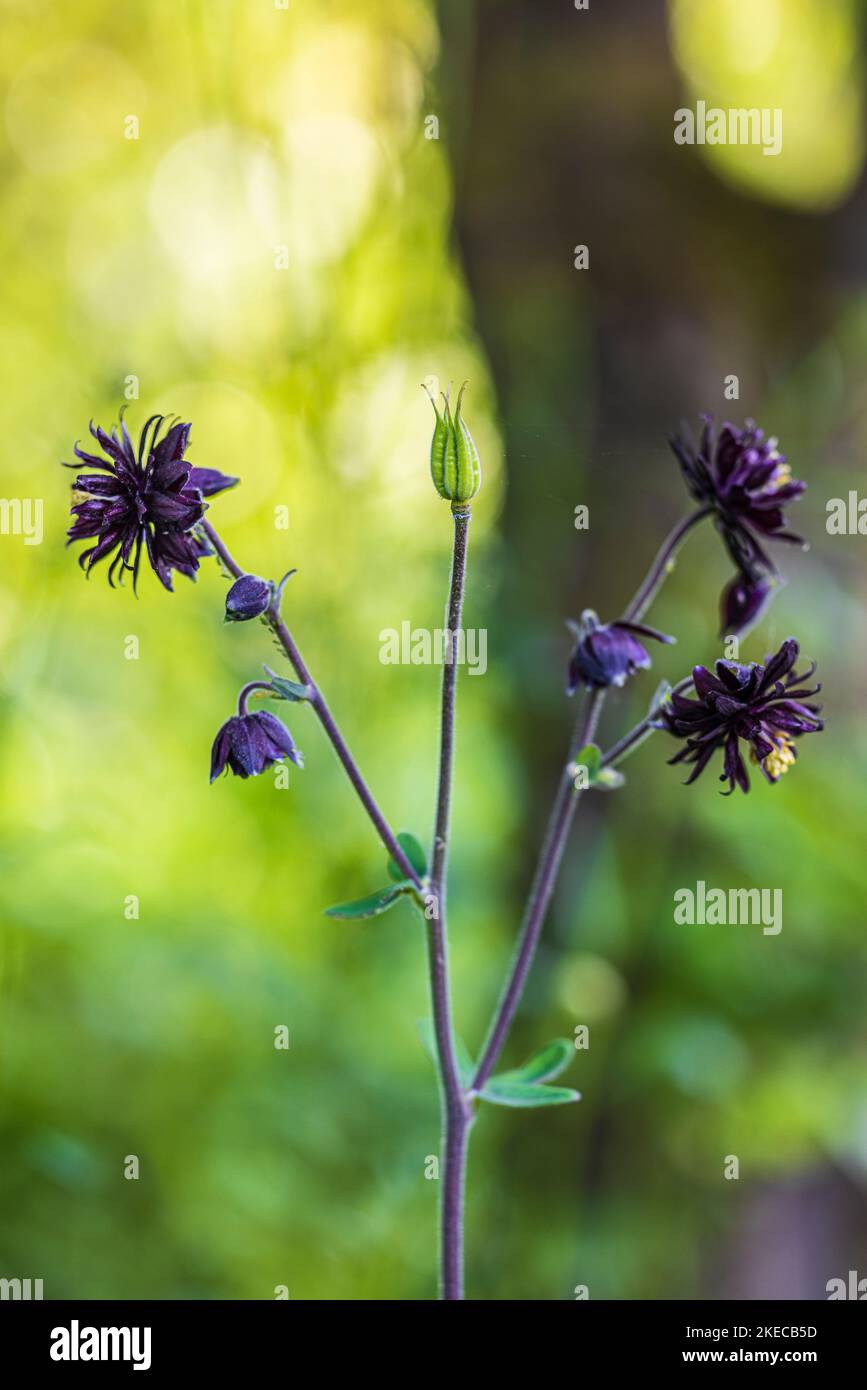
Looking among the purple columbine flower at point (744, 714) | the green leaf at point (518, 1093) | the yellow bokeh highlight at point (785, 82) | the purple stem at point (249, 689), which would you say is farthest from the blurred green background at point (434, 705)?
the purple columbine flower at point (744, 714)

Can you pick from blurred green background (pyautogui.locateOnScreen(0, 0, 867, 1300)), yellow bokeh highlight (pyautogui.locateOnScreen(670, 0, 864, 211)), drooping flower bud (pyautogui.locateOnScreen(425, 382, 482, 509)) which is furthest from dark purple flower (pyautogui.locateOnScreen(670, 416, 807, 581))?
yellow bokeh highlight (pyautogui.locateOnScreen(670, 0, 864, 211))

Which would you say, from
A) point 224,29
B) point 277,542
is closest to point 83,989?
point 277,542

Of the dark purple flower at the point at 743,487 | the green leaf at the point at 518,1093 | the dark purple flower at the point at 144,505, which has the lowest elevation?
the green leaf at the point at 518,1093

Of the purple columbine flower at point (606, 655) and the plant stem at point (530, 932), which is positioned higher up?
the purple columbine flower at point (606, 655)

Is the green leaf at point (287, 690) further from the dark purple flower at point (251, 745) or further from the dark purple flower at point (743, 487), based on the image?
the dark purple flower at point (743, 487)

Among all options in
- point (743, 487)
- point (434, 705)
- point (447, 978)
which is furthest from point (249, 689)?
point (434, 705)
